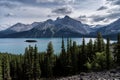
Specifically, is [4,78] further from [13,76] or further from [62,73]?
[62,73]

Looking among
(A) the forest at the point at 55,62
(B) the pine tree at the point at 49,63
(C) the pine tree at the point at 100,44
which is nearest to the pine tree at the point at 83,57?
(A) the forest at the point at 55,62

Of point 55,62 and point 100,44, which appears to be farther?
point 55,62

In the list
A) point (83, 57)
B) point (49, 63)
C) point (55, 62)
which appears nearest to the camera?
point (49, 63)

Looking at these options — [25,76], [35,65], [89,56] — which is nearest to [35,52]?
[35,65]

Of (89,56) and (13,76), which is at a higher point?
(89,56)

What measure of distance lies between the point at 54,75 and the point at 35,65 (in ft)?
77.6

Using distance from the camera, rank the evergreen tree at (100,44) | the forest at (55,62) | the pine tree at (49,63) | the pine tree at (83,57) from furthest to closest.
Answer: the pine tree at (83,57), the pine tree at (49,63), the evergreen tree at (100,44), the forest at (55,62)

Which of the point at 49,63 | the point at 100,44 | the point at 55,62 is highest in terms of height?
the point at 100,44

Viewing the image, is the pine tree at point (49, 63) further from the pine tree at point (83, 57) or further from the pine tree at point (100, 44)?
the pine tree at point (100, 44)

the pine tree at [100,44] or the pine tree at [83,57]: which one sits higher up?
the pine tree at [100,44]

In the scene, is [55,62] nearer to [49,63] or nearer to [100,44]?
[49,63]

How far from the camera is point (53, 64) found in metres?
150

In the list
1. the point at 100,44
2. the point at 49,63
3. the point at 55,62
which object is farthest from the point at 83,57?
the point at 49,63

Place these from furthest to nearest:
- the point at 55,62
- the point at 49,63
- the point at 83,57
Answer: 1. the point at 55,62
2. the point at 83,57
3. the point at 49,63
